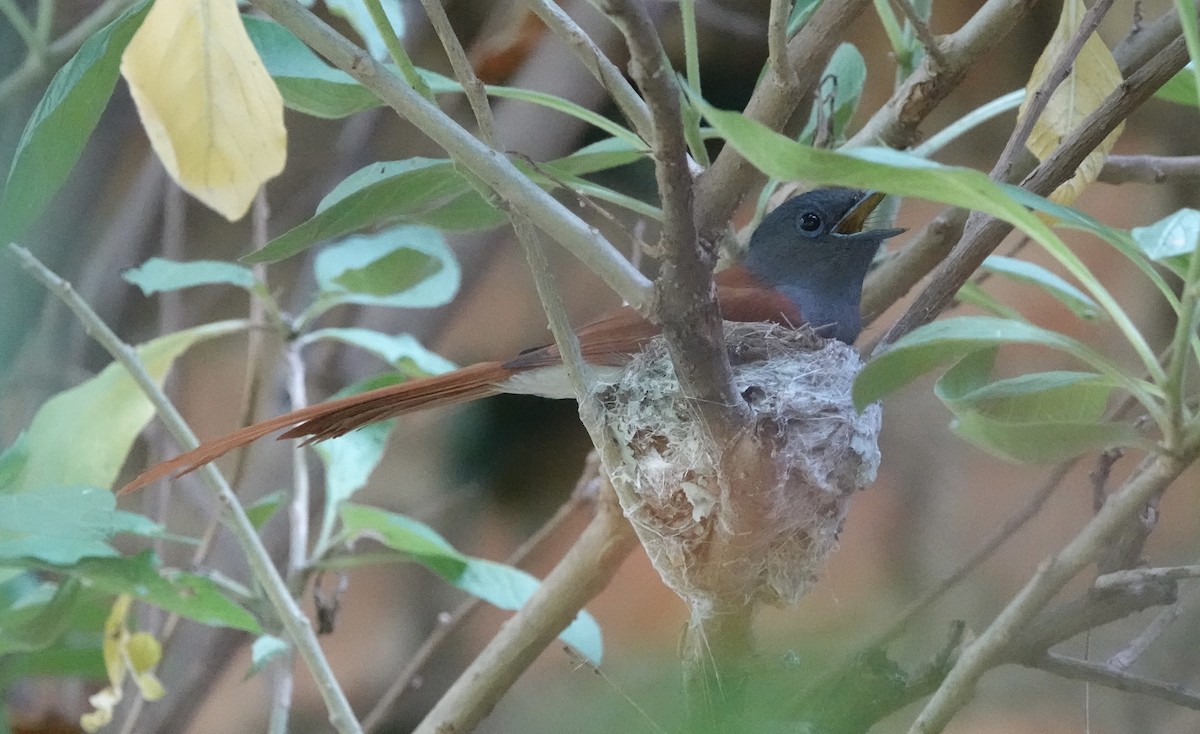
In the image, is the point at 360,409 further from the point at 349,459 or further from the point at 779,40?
the point at 779,40

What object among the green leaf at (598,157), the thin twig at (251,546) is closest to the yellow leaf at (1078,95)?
the green leaf at (598,157)

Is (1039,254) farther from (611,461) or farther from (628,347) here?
(611,461)

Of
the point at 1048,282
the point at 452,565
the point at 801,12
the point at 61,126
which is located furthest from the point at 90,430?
the point at 1048,282

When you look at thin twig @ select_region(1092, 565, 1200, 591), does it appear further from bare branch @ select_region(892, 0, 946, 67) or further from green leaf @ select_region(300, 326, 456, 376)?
green leaf @ select_region(300, 326, 456, 376)

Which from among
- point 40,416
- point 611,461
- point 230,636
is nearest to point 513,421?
point 230,636

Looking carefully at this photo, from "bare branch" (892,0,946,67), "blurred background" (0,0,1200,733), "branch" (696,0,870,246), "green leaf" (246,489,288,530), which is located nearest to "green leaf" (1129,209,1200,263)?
"bare branch" (892,0,946,67)

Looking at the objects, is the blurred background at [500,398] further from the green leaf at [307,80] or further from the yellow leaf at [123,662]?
the green leaf at [307,80]
